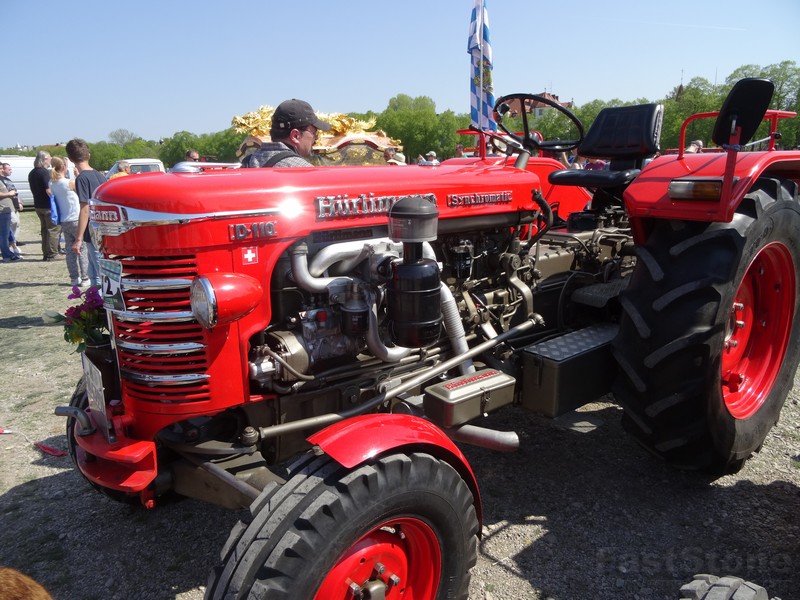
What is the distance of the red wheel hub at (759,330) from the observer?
293cm

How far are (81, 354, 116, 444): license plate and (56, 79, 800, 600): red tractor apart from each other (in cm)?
1

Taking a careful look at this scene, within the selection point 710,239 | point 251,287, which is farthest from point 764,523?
point 251,287

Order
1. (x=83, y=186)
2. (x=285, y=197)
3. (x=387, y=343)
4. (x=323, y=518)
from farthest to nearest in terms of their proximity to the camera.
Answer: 1. (x=83, y=186)
2. (x=387, y=343)
3. (x=285, y=197)
4. (x=323, y=518)

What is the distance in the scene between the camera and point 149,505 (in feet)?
6.77

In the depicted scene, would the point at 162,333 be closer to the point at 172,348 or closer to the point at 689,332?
the point at 172,348

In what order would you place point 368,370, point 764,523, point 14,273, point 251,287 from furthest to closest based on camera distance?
point 14,273
point 764,523
point 368,370
point 251,287

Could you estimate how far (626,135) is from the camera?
3725 millimetres

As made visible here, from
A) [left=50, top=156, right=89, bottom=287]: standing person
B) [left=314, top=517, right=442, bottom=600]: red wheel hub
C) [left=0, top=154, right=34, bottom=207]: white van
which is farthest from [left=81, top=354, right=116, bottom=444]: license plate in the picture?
[left=0, top=154, right=34, bottom=207]: white van

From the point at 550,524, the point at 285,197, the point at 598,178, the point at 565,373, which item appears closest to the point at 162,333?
the point at 285,197

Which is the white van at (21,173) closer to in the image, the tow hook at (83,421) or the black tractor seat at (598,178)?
the black tractor seat at (598,178)

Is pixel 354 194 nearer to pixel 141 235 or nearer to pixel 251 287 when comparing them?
pixel 251 287

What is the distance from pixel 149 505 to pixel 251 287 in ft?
2.88

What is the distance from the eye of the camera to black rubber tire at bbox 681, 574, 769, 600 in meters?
1.71

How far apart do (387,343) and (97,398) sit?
1083mm
